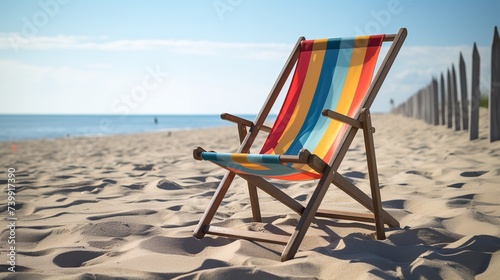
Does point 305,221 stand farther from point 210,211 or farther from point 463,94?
point 463,94

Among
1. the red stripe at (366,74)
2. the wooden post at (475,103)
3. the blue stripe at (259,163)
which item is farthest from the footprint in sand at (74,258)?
the wooden post at (475,103)

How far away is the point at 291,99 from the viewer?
3.03 metres

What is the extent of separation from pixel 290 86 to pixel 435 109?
988cm

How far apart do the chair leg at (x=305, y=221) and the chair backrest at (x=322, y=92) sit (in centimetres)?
29

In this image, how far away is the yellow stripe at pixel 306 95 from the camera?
113 inches

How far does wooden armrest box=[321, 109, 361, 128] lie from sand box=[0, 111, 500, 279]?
1.77ft

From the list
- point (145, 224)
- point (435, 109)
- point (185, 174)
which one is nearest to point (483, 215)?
point (145, 224)

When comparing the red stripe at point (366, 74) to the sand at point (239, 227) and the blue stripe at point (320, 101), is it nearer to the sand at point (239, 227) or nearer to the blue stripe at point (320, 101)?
the blue stripe at point (320, 101)

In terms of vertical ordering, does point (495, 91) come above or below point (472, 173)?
above

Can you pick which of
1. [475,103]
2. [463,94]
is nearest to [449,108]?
[463,94]

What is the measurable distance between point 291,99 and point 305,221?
3.21ft

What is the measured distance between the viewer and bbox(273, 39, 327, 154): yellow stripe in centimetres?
288

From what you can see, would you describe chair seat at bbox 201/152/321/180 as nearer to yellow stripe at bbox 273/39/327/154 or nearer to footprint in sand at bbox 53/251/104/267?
yellow stripe at bbox 273/39/327/154

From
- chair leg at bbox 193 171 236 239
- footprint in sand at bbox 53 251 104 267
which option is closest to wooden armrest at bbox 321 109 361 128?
chair leg at bbox 193 171 236 239
